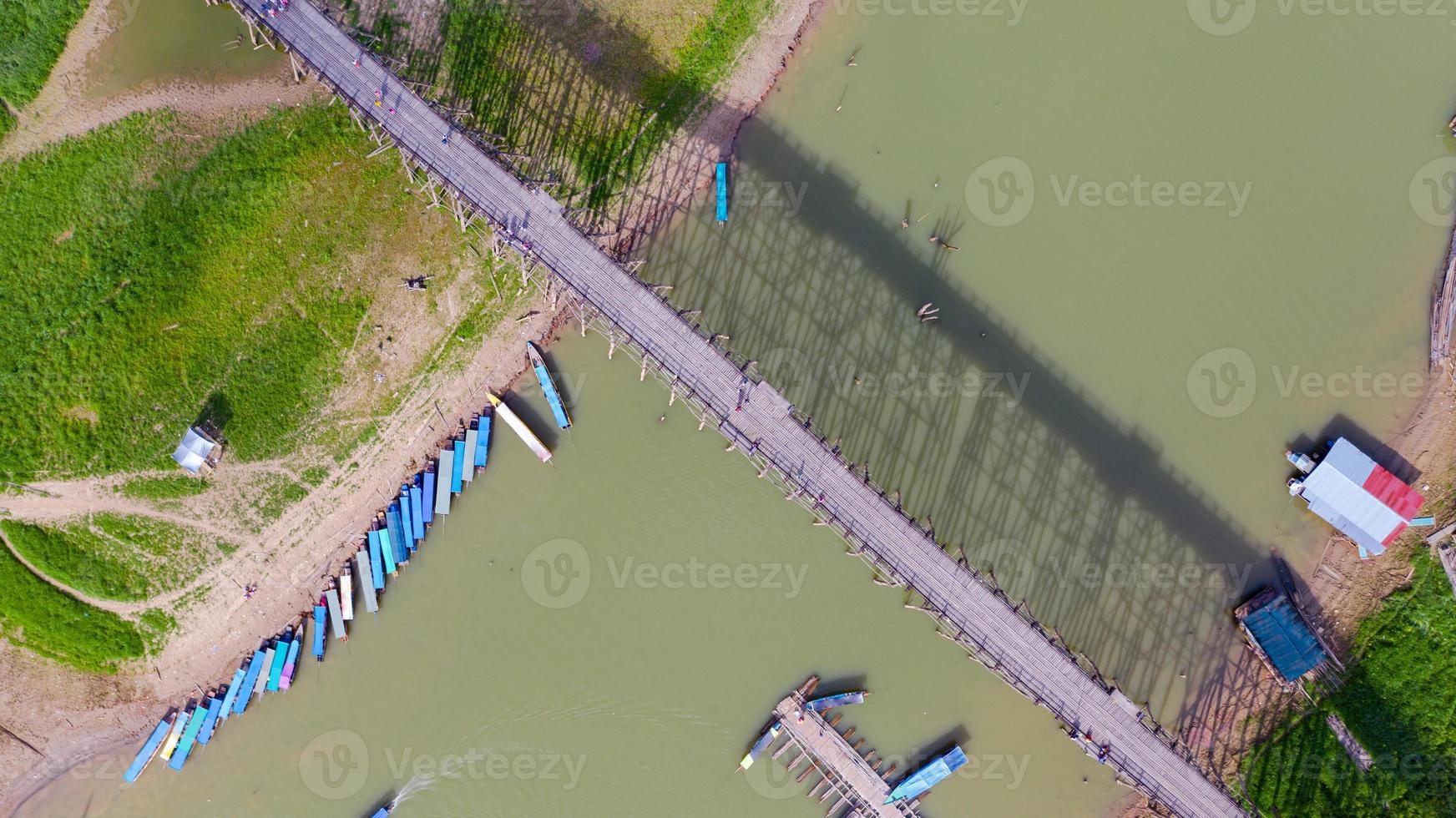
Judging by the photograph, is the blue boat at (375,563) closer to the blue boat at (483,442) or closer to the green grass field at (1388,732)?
the blue boat at (483,442)

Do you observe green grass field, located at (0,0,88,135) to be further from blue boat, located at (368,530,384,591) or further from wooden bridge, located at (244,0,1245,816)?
blue boat, located at (368,530,384,591)

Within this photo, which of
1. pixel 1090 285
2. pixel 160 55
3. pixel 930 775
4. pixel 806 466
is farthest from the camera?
pixel 1090 285

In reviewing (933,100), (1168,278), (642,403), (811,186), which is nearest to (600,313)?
Answer: (642,403)

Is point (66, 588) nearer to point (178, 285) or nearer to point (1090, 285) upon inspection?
point (178, 285)

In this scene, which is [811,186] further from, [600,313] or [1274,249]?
[1274,249]

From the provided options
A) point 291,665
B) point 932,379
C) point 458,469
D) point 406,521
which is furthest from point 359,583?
point 932,379

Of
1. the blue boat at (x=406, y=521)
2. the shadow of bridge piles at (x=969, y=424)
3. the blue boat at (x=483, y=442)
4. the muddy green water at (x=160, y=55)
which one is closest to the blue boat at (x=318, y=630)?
the blue boat at (x=406, y=521)

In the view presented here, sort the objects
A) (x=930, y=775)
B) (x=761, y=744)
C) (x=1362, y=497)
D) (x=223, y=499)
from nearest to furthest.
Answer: (x=1362, y=497), (x=930, y=775), (x=761, y=744), (x=223, y=499)
